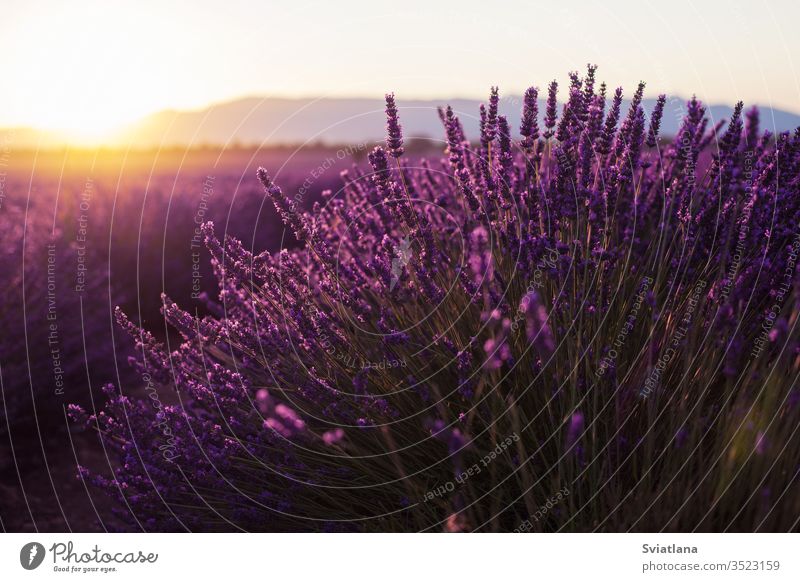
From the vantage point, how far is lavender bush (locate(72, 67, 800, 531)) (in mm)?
1709

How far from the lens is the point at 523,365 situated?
74.6 inches

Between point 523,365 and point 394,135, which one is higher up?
point 394,135

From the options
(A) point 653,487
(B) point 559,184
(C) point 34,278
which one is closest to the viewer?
(A) point 653,487

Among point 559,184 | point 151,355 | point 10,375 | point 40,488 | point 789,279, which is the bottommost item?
point 40,488

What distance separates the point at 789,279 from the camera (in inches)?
78.3

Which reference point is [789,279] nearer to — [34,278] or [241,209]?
[34,278]

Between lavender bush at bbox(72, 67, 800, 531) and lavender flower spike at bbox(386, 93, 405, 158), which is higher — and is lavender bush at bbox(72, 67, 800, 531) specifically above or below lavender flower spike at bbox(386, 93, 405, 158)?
below

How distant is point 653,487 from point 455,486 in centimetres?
48

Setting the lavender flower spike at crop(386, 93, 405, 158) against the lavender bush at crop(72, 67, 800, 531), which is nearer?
the lavender bush at crop(72, 67, 800, 531)
